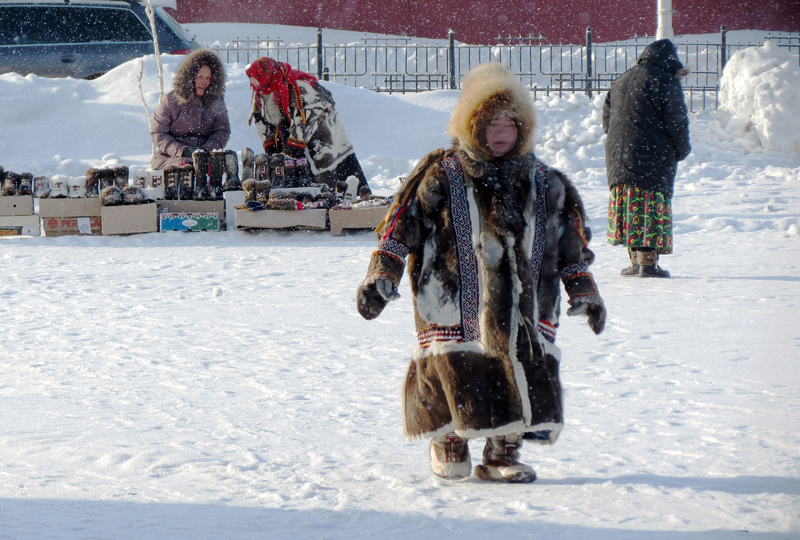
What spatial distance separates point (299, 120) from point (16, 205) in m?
2.44

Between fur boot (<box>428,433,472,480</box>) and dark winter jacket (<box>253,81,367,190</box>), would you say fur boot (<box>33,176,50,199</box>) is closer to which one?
dark winter jacket (<box>253,81,367,190</box>)

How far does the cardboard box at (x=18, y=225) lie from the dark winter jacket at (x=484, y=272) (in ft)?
18.5

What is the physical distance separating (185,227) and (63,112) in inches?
209

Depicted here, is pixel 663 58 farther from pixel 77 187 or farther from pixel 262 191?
pixel 77 187

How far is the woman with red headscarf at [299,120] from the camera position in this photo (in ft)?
24.8

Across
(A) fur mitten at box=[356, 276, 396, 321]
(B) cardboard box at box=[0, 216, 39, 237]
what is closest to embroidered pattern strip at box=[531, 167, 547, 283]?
(A) fur mitten at box=[356, 276, 396, 321]

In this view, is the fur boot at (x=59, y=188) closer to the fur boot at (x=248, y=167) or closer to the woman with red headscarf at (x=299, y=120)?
the fur boot at (x=248, y=167)

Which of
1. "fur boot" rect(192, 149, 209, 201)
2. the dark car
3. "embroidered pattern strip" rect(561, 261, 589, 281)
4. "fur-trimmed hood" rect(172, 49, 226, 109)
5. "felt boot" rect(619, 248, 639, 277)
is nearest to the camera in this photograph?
"embroidered pattern strip" rect(561, 261, 589, 281)

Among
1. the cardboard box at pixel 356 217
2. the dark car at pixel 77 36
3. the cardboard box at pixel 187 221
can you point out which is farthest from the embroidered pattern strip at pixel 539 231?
the dark car at pixel 77 36

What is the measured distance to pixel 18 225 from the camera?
Result: 718 cm

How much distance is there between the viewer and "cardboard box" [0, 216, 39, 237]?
23.5ft

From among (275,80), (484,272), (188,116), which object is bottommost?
(484,272)

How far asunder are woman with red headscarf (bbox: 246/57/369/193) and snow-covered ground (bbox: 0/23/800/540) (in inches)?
49.2

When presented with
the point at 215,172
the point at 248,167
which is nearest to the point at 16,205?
the point at 215,172
